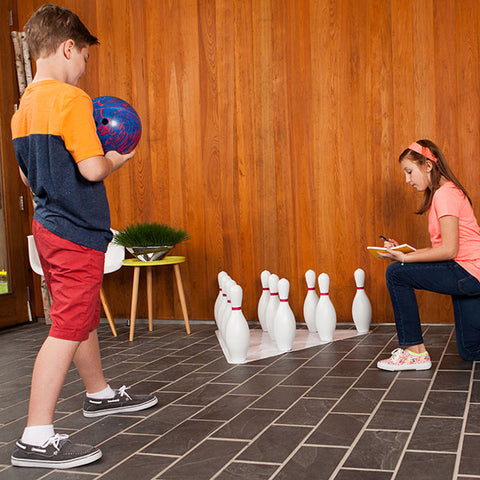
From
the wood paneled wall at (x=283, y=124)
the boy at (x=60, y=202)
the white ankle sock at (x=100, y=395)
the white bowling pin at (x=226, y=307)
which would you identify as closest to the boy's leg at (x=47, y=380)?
the boy at (x=60, y=202)

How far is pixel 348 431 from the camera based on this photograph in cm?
200

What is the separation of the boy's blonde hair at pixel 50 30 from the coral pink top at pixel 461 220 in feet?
5.70

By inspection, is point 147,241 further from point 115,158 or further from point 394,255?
point 115,158

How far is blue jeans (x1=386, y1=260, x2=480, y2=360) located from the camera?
2781 mm

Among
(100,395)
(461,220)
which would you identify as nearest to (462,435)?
(461,220)

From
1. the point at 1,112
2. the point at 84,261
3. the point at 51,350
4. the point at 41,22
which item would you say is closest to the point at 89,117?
the point at 41,22

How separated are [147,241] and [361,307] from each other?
1.44m

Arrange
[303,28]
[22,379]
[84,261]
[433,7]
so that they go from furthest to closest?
[303,28]
[433,7]
[22,379]
[84,261]

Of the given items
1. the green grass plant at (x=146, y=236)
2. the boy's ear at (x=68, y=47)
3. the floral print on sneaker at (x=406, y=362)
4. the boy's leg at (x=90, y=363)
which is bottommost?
the floral print on sneaker at (x=406, y=362)

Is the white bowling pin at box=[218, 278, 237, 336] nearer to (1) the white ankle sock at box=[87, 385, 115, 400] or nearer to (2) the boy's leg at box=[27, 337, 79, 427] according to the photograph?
(1) the white ankle sock at box=[87, 385, 115, 400]

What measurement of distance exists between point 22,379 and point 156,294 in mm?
1630

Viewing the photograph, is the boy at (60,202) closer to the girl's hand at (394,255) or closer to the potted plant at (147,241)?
the girl's hand at (394,255)

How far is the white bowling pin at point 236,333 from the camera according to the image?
9.98 ft

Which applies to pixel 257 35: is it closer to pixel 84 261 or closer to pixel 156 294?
pixel 156 294
